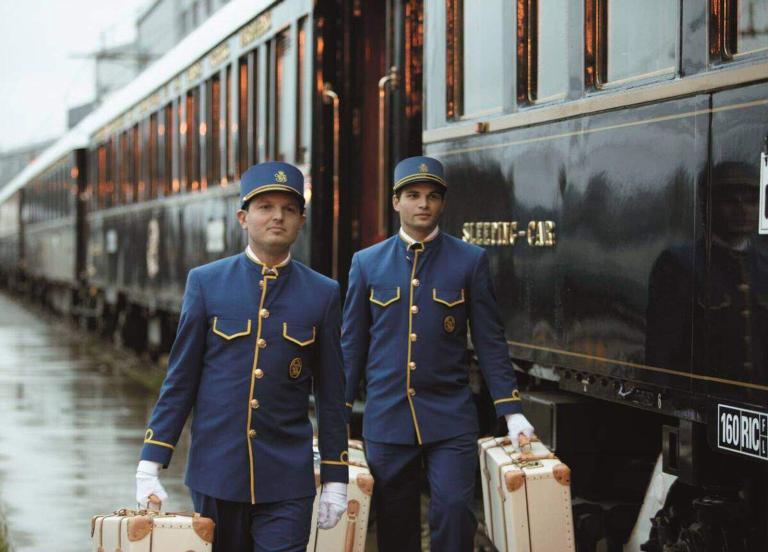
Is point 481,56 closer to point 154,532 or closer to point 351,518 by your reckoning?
point 351,518

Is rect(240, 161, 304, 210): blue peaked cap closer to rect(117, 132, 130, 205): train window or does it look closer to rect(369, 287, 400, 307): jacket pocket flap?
rect(369, 287, 400, 307): jacket pocket flap

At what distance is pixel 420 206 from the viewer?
5.62 m

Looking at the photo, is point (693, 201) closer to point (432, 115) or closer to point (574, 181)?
point (574, 181)

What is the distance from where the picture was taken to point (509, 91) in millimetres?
6676

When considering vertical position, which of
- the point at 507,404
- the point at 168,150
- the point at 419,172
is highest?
the point at 168,150

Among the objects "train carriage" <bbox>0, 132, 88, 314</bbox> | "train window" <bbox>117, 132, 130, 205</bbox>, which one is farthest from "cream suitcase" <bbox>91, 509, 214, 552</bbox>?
"train carriage" <bbox>0, 132, 88, 314</bbox>

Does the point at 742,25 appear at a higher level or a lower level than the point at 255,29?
lower

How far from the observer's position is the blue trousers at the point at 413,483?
5445 mm

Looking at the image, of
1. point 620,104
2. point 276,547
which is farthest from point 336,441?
point 620,104

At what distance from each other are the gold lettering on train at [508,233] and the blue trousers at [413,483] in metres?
1.08

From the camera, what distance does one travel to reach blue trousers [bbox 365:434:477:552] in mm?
5445

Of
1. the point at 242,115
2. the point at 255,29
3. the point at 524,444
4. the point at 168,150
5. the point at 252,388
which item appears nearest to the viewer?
the point at 252,388

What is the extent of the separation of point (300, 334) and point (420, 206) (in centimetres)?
126

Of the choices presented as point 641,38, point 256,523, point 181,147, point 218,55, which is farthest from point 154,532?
point 181,147
